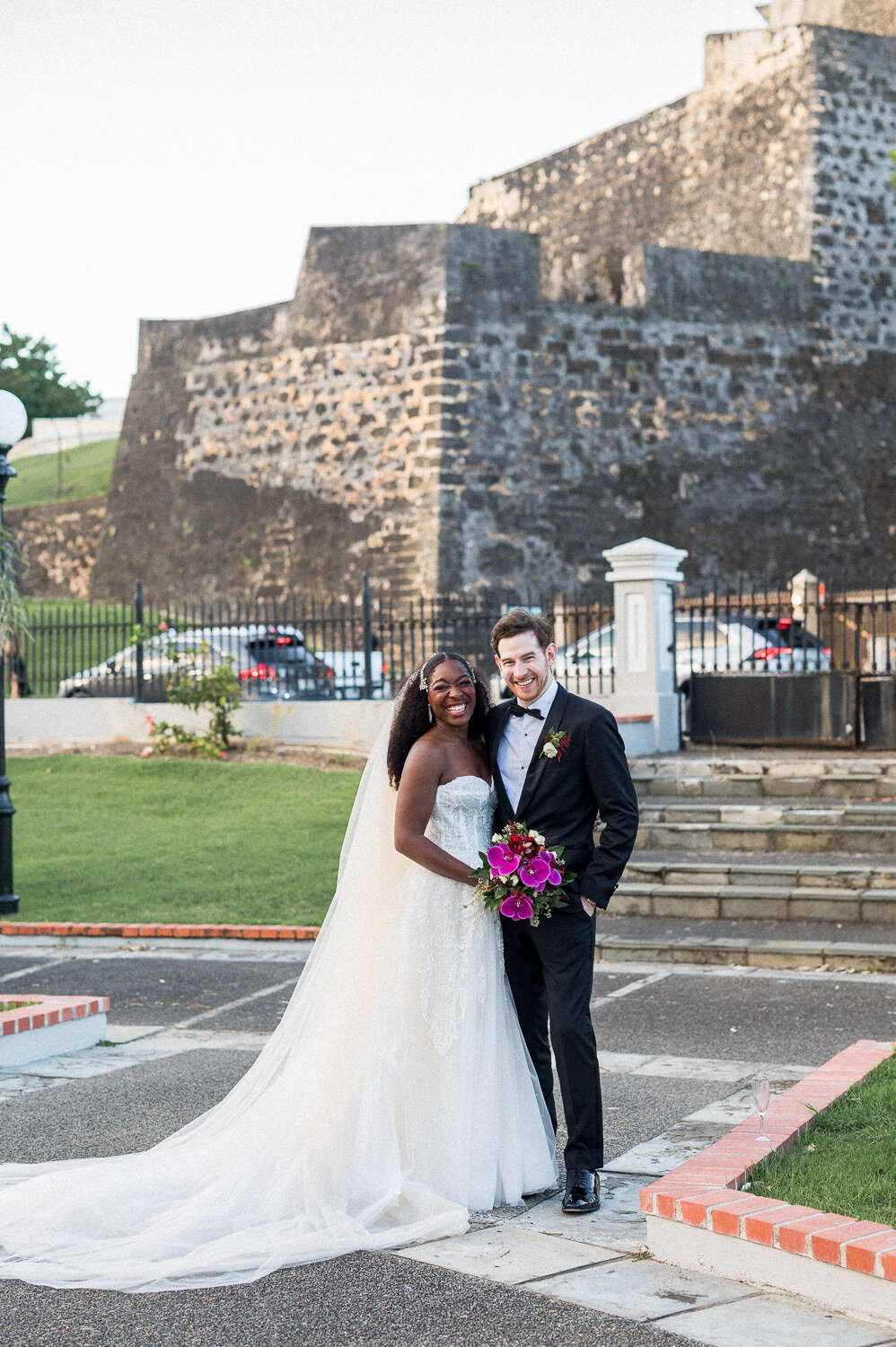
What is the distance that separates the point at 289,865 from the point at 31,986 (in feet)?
10.6

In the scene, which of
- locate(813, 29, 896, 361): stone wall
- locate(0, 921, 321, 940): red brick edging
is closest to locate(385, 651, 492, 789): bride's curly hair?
locate(0, 921, 321, 940): red brick edging

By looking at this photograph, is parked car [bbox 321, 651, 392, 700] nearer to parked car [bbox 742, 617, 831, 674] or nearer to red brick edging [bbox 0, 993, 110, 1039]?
parked car [bbox 742, 617, 831, 674]

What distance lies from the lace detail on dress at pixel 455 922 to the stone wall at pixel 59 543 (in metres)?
25.4

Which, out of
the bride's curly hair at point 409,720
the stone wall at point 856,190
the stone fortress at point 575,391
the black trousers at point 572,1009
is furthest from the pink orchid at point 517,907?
the stone wall at point 856,190

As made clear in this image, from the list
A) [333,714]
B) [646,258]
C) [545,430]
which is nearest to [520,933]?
[333,714]

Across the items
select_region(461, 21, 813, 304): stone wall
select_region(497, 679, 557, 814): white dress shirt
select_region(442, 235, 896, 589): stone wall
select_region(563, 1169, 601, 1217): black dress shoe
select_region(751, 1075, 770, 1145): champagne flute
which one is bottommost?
select_region(563, 1169, 601, 1217): black dress shoe

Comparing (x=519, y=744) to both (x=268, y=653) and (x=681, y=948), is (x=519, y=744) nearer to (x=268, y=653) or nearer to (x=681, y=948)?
(x=681, y=948)

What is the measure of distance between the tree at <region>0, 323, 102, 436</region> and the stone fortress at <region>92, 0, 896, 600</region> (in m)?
24.5

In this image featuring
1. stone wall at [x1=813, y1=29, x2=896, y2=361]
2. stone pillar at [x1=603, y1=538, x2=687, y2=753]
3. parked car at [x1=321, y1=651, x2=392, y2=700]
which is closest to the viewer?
stone pillar at [x1=603, y1=538, x2=687, y2=753]

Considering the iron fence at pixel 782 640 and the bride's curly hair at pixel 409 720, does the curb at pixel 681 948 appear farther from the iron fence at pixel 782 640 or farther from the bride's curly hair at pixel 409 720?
the iron fence at pixel 782 640

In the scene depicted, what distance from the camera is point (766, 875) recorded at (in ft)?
32.4

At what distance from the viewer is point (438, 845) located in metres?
4.69

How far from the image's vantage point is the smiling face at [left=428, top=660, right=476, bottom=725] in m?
4.67

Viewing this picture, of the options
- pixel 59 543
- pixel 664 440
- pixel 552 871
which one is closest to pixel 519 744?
pixel 552 871
